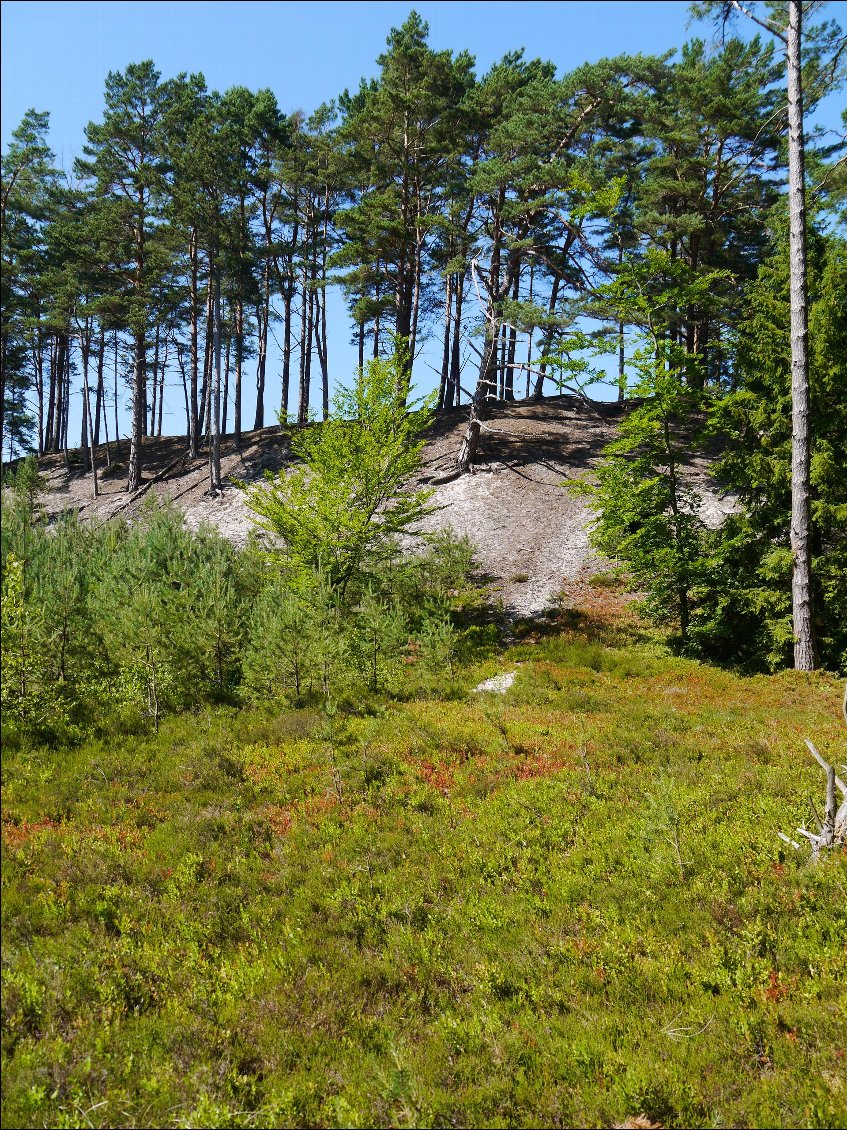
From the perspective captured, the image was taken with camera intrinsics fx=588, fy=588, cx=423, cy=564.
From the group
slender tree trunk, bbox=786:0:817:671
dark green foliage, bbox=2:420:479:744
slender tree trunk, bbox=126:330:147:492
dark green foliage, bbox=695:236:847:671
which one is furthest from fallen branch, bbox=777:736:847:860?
slender tree trunk, bbox=126:330:147:492

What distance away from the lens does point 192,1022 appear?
4410 mm

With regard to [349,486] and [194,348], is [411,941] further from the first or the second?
[194,348]

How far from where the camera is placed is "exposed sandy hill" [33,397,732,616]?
23.1 metres

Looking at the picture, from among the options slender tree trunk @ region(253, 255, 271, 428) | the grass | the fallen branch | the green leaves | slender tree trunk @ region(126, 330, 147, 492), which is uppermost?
slender tree trunk @ region(253, 255, 271, 428)

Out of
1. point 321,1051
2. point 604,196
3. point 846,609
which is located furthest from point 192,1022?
point 604,196

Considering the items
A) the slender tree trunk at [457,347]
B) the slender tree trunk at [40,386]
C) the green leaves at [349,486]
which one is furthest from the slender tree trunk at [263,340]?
the green leaves at [349,486]

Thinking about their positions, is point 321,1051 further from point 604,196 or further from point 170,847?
point 604,196

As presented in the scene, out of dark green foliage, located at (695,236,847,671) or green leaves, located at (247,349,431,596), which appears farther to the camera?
green leaves, located at (247,349,431,596)

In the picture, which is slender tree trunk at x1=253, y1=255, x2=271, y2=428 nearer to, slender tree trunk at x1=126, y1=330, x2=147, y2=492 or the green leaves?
slender tree trunk at x1=126, y1=330, x2=147, y2=492

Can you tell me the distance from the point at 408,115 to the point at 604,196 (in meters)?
19.8

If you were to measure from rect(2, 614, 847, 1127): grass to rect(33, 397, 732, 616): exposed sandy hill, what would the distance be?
12.4m

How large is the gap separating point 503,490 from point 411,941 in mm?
24522

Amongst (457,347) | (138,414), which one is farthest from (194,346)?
(457,347)

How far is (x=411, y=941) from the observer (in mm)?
5516
